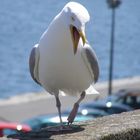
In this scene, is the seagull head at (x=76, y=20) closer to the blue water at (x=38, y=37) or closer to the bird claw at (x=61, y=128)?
the bird claw at (x=61, y=128)

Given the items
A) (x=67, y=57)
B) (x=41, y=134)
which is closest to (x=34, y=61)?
(x=67, y=57)

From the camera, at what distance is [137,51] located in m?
61.5

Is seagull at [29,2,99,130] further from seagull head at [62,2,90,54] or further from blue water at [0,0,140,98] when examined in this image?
blue water at [0,0,140,98]

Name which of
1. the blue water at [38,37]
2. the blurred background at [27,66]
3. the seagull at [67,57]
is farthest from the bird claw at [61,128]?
the blue water at [38,37]

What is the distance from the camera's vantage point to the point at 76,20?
530cm

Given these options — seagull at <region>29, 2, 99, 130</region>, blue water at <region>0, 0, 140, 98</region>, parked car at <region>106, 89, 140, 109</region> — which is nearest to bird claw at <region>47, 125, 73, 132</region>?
seagull at <region>29, 2, 99, 130</region>

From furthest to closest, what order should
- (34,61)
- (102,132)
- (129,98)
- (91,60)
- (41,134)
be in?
1. (129,98)
2. (34,61)
3. (91,60)
4. (41,134)
5. (102,132)

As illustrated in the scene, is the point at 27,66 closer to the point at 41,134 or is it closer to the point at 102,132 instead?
the point at 41,134

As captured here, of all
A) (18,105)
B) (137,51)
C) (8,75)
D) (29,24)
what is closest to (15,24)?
(29,24)

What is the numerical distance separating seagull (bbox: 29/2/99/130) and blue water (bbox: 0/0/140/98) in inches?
1165

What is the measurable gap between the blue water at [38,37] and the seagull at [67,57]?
29.6 m

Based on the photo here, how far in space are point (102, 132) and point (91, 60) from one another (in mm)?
1200

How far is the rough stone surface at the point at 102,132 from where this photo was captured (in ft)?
15.3

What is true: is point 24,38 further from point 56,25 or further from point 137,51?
point 56,25
